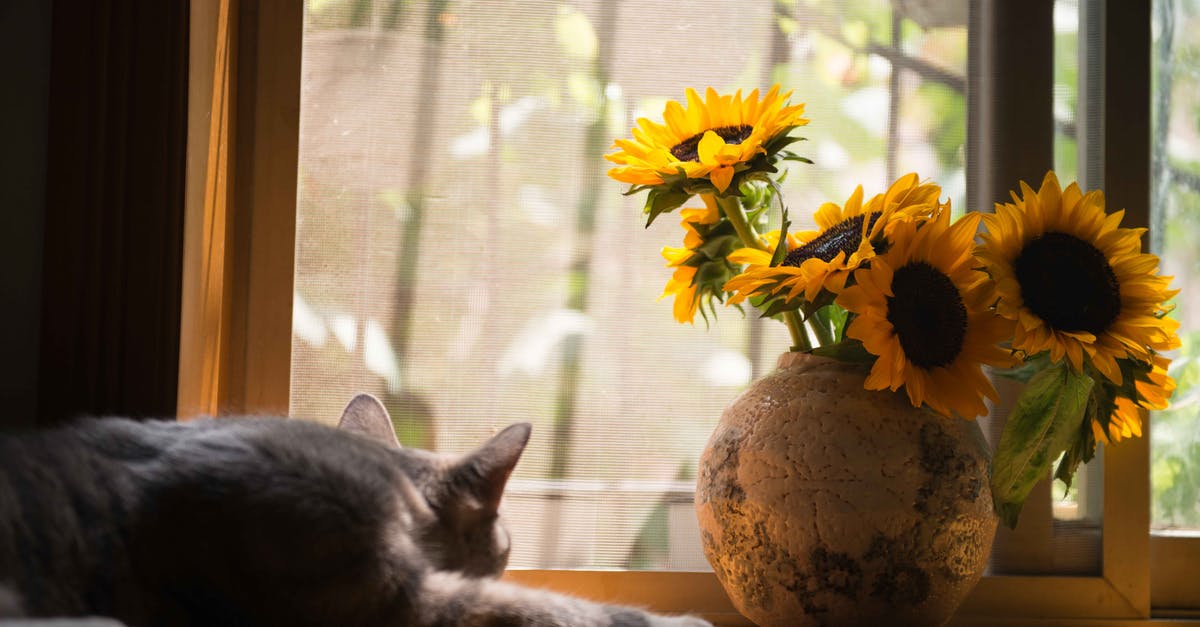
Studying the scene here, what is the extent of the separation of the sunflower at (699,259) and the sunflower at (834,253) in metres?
0.07

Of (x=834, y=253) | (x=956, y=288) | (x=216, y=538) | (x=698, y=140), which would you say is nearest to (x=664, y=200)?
A: (x=698, y=140)

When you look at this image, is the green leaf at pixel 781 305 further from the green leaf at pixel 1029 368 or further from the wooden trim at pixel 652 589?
the wooden trim at pixel 652 589

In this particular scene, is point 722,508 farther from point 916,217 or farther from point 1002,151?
point 1002,151

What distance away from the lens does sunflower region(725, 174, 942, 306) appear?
33.2 inches

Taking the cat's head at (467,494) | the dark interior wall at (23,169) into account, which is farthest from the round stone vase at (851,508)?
the dark interior wall at (23,169)

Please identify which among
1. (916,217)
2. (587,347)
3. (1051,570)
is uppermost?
(916,217)

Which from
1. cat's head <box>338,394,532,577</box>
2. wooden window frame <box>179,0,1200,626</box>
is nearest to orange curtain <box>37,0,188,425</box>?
wooden window frame <box>179,0,1200,626</box>

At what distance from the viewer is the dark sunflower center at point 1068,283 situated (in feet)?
2.77

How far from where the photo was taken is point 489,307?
1163mm

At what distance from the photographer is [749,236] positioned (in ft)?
3.14

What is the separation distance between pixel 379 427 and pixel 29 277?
1.23ft

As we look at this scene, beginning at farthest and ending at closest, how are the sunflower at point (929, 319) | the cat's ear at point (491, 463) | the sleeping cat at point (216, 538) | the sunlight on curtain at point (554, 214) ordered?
the sunlight on curtain at point (554, 214) → the cat's ear at point (491, 463) → the sunflower at point (929, 319) → the sleeping cat at point (216, 538)

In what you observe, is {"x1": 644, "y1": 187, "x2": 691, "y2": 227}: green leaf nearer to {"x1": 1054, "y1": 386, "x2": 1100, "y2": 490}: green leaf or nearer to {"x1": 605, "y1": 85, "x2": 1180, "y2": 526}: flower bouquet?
{"x1": 605, "y1": 85, "x2": 1180, "y2": 526}: flower bouquet

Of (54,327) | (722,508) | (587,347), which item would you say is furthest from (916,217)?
(54,327)
